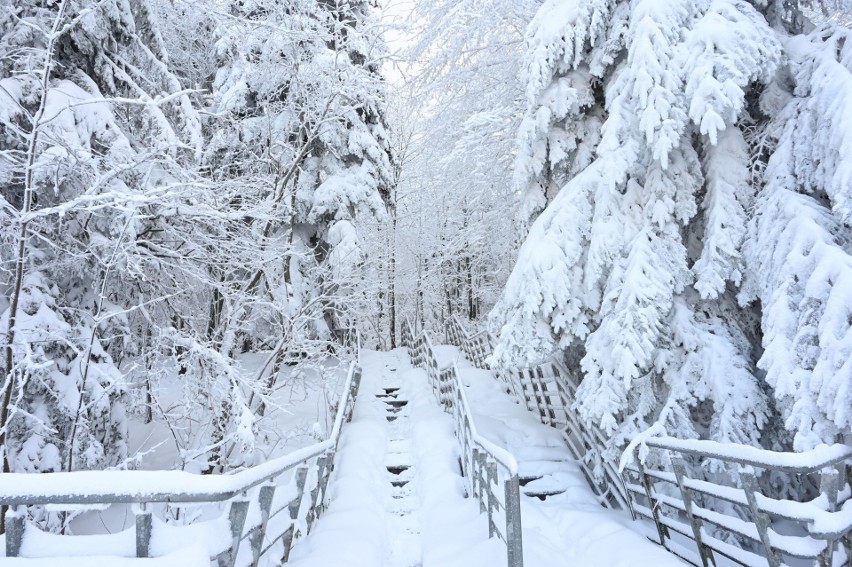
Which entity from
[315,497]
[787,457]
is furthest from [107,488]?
[787,457]

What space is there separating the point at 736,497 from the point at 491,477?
213 cm

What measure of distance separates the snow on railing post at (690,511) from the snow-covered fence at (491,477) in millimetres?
1434

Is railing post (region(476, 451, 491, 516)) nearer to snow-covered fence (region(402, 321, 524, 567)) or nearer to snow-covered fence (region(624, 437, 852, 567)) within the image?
snow-covered fence (region(402, 321, 524, 567))

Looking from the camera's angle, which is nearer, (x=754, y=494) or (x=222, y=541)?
(x=222, y=541)

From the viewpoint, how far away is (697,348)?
5414 millimetres

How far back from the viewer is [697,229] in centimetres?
602

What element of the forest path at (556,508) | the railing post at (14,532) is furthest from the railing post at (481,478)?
the railing post at (14,532)

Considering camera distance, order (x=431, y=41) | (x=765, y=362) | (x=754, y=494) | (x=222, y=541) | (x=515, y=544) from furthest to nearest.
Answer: (x=431, y=41)
(x=765, y=362)
(x=515, y=544)
(x=754, y=494)
(x=222, y=541)

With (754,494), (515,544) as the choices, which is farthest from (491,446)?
(754,494)

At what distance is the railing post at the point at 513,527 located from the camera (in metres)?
3.85

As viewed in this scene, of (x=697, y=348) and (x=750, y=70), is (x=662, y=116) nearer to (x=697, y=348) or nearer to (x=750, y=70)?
(x=750, y=70)

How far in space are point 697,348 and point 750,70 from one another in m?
2.87

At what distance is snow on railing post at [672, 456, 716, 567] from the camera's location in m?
4.12

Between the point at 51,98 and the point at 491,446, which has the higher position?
the point at 51,98
